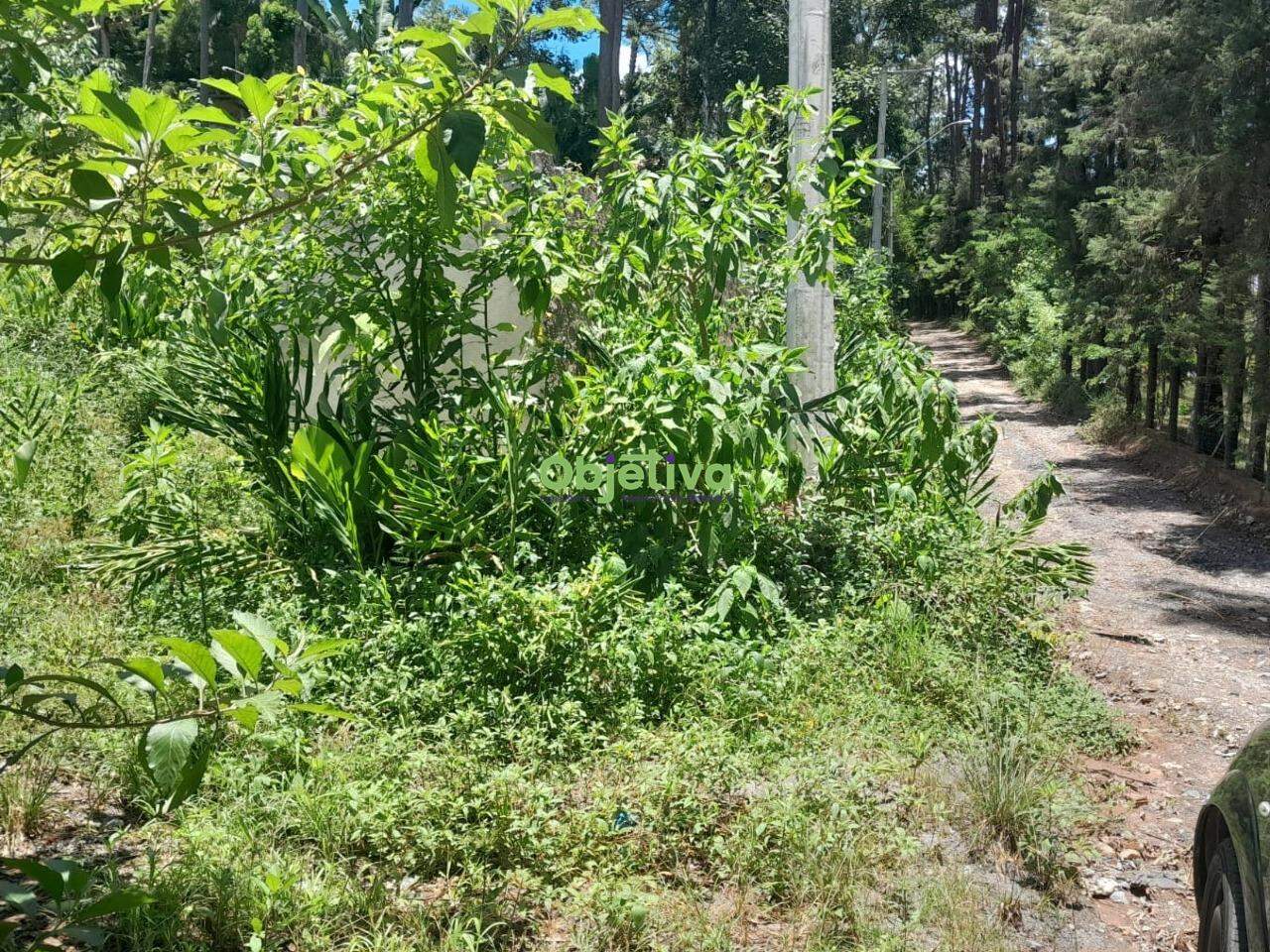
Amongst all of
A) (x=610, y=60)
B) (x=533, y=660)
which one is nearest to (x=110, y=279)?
(x=533, y=660)

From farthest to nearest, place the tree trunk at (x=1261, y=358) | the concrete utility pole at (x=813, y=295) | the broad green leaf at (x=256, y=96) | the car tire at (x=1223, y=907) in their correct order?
the tree trunk at (x=1261, y=358), the concrete utility pole at (x=813, y=295), the car tire at (x=1223, y=907), the broad green leaf at (x=256, y=96)

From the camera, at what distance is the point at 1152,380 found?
15836 millimetres

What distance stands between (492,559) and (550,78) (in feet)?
12.2

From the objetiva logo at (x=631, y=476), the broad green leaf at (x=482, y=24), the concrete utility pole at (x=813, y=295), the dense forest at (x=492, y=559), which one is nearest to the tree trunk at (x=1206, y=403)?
the concrete utility pole at (x=813, y=295)

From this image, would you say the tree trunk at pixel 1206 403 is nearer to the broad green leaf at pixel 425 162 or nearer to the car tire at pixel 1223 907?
the car tire at pixel 1223 907

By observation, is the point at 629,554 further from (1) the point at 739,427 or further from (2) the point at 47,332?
(2) the point at 47,332

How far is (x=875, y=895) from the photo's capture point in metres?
3.75

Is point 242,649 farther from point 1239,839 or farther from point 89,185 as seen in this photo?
point 1239,839

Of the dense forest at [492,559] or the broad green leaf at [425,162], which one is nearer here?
A: the broad green leaf at [425,162]

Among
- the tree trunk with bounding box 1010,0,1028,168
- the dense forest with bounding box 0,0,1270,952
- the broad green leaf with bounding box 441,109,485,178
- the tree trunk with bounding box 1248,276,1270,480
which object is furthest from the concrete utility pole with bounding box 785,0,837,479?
the tree trunk with bounding box 1010,0,1028,168

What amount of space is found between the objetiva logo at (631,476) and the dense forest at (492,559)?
0.03 metres

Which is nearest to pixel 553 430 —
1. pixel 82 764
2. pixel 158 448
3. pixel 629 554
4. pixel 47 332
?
pixel 629 554

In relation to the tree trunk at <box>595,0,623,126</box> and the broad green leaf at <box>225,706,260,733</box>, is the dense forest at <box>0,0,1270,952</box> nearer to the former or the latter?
the broad green leaf at <box>225,706,260,733</box>

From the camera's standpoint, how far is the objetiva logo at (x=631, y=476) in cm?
540
